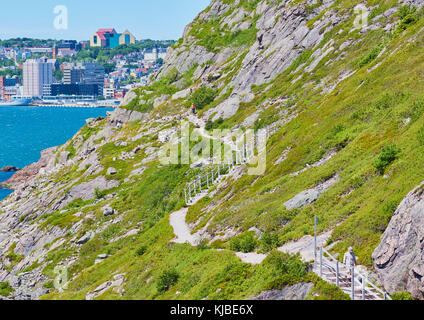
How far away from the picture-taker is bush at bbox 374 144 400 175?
89.2ft

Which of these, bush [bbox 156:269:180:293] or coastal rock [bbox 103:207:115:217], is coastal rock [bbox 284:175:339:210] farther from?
coastal rock [bbox 103:207:115:217]

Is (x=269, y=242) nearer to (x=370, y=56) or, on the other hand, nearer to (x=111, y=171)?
(x=370, y=56)

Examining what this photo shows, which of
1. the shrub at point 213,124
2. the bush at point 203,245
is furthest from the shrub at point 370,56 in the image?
the bush at point 203,245

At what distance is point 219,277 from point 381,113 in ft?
62.1

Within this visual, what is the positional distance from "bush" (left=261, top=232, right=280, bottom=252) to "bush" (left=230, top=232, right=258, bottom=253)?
94 centimetres

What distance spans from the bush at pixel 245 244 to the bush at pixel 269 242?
3.08 ft

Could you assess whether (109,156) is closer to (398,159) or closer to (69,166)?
(69,166)

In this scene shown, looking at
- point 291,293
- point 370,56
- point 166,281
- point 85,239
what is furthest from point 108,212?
point 291,293

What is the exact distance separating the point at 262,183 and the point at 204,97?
46.5 meters

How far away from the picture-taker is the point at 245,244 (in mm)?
29062

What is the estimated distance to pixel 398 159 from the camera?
26.7 metres

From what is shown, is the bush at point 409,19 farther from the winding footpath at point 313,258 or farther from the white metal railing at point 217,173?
the winding footpath at point 313,258

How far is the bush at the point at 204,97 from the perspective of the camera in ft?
279

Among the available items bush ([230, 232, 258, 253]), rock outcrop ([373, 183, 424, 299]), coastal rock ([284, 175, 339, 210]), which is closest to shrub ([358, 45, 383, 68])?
coastal rock ([284, 175, 339, 210])
